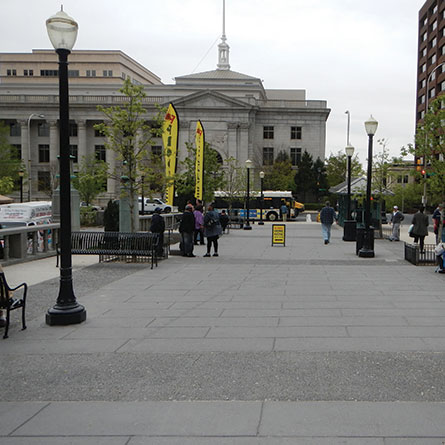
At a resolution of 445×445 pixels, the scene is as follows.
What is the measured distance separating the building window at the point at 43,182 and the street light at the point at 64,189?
57917 mm

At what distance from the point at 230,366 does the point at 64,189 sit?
154 inches

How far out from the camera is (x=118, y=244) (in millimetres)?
14805

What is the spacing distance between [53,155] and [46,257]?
213 ft

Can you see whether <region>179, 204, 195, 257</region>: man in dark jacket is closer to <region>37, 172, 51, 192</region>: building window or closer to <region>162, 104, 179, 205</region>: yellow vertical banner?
<region>162, 104, 179, 205</region>: yellow vertical banner

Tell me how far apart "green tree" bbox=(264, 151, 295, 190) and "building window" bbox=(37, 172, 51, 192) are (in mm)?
28267

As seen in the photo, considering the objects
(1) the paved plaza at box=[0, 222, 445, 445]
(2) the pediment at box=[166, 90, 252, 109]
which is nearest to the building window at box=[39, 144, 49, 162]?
(2) the pediment at box=[166, 90, 252, 109]

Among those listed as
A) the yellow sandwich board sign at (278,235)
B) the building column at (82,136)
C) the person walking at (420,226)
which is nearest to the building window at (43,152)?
the building column at (82,136)

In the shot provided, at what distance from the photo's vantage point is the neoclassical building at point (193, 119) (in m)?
72.1

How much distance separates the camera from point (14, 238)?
48.8 ft

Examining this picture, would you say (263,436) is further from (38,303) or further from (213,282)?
(213,282)

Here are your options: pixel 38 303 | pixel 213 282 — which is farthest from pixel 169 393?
pixel 213 282

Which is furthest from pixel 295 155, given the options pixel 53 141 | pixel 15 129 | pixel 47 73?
pixel 47 73

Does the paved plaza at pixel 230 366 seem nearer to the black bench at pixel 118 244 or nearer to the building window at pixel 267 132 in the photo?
the black bench at pixel 118 244

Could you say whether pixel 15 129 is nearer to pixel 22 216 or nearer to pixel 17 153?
pixel 17 153
